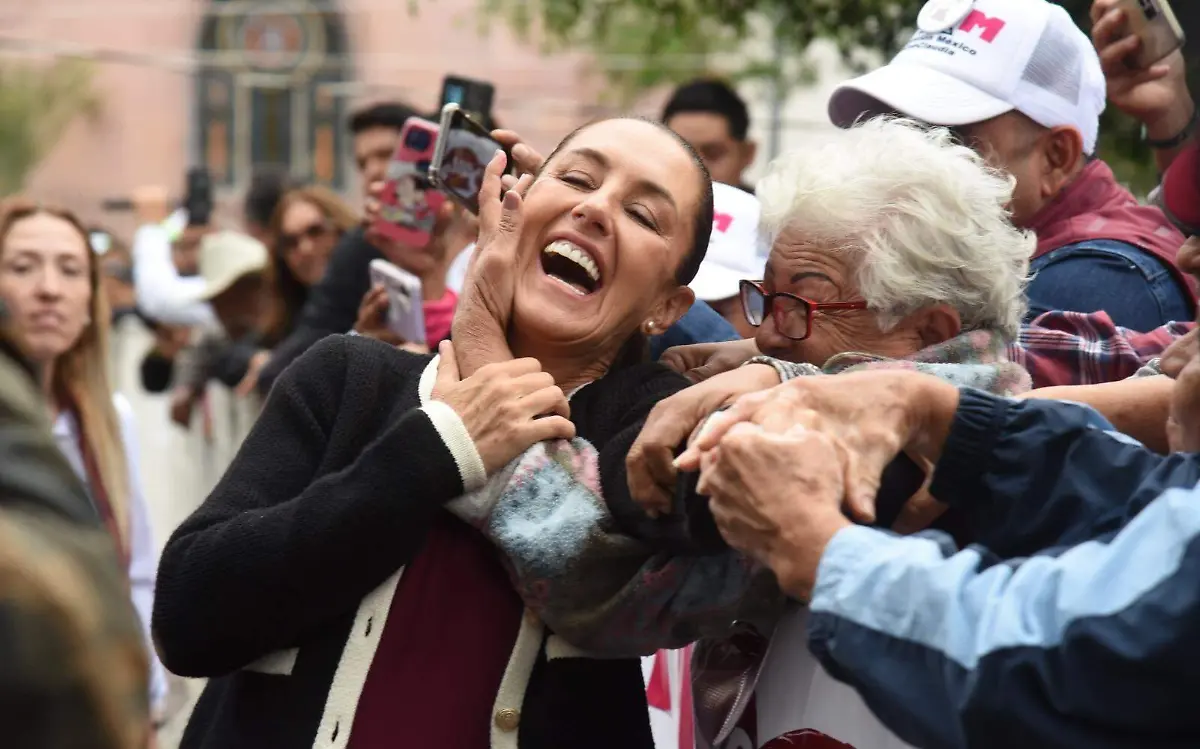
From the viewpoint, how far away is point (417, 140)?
4359mm

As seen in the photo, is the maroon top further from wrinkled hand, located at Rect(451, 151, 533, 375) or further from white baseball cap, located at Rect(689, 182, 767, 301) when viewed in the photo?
white baseball cap, located at Rect(689, 182, 767, 301)

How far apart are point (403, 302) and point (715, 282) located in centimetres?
79

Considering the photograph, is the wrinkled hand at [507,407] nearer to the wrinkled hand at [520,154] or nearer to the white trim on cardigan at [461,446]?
the white trim on cardigan at [461,446]

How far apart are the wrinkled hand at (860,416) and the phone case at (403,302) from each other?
2088 mm

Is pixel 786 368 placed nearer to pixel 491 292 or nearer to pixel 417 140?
pixel 491 292

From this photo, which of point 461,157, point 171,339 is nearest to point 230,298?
point 171,339

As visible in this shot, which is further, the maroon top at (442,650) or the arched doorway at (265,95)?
the arched doorway at (265,95)

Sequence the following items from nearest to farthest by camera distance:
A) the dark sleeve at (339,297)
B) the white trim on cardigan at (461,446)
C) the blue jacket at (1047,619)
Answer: the blue jacket at (1047,619)
the white trim on cardigan at (461,446)
the dark sleeve at (339,297)

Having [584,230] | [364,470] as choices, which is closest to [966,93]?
[584,230]

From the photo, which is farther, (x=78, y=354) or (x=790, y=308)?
(x=78, y=354)

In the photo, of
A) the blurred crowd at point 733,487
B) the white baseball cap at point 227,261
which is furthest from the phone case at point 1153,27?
the white baseball cap at point 227,261

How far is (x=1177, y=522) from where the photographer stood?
72.2 inches

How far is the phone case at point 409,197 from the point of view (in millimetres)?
4352

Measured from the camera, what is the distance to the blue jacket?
180 centimetres
